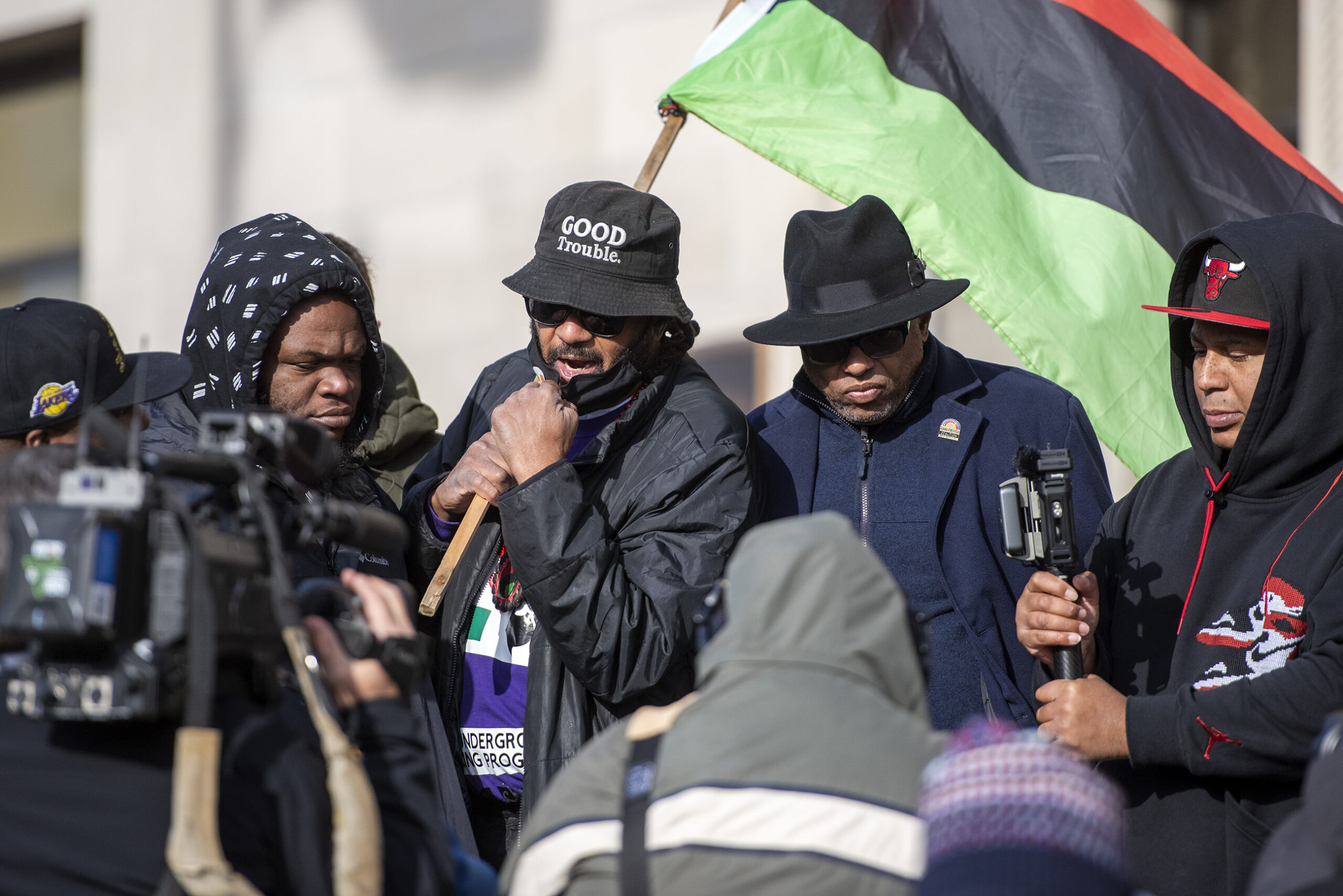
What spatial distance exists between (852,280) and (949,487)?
55 centimetres

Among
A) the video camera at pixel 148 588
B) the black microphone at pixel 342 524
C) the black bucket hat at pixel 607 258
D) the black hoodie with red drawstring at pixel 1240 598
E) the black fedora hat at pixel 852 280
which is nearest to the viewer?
the video camera at pixel 148 588

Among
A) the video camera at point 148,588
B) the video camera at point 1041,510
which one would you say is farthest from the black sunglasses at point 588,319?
the video camera at point 148,588

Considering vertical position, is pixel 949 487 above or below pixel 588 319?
below

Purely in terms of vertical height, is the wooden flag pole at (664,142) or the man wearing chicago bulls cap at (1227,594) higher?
the wooden flag pole at (664,142)

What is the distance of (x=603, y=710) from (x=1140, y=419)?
1767 millimetres

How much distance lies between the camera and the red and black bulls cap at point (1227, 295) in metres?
3.02

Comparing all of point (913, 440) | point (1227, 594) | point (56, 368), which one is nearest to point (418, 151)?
point (913, 440)

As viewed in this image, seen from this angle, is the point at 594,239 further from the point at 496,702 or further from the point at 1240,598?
the point at 1240,598

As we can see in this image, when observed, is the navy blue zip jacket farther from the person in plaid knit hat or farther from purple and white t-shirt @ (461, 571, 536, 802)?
the person in plaid knit hat

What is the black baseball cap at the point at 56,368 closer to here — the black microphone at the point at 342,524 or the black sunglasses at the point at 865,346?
the black microphone at the point at 342,524

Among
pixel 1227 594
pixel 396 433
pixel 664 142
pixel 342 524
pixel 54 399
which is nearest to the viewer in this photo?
pixel 342 524

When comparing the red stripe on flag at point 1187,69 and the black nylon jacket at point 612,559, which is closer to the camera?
the black nylon jacket at point 612,559

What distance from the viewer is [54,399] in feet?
9.34

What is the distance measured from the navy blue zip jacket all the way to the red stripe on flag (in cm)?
126
